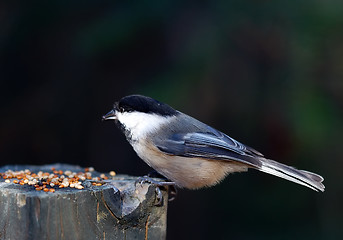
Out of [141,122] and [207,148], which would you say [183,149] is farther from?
[141,122]

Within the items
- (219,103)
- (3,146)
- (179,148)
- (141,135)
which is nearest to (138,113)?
(141,135)

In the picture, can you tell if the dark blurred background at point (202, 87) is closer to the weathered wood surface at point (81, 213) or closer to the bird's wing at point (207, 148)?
the bird's wing at point (207, 148)

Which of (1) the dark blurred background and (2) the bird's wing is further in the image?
(1) the dark blurred background

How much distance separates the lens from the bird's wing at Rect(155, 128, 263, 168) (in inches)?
90.6

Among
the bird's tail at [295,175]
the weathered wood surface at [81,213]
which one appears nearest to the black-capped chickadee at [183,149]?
the bird's tail at [295,175]

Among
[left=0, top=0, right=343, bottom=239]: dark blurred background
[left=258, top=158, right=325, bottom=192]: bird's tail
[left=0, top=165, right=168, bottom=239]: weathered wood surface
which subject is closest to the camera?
[left=0, top=165, right=168, bottom=239]: weathered wood surface

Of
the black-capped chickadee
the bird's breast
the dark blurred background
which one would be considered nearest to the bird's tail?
the black-capped chickadee

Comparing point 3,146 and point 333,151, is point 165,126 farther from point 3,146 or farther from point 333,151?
point 3,146

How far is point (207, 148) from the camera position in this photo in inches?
91.9

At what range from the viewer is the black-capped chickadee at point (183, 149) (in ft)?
7.53

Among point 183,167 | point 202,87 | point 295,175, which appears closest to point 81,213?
point 183,167

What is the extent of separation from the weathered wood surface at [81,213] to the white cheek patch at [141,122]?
598mm

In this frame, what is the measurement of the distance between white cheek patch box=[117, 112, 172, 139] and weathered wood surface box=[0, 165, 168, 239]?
0.60m

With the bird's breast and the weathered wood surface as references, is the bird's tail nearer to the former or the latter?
the bird's breast
